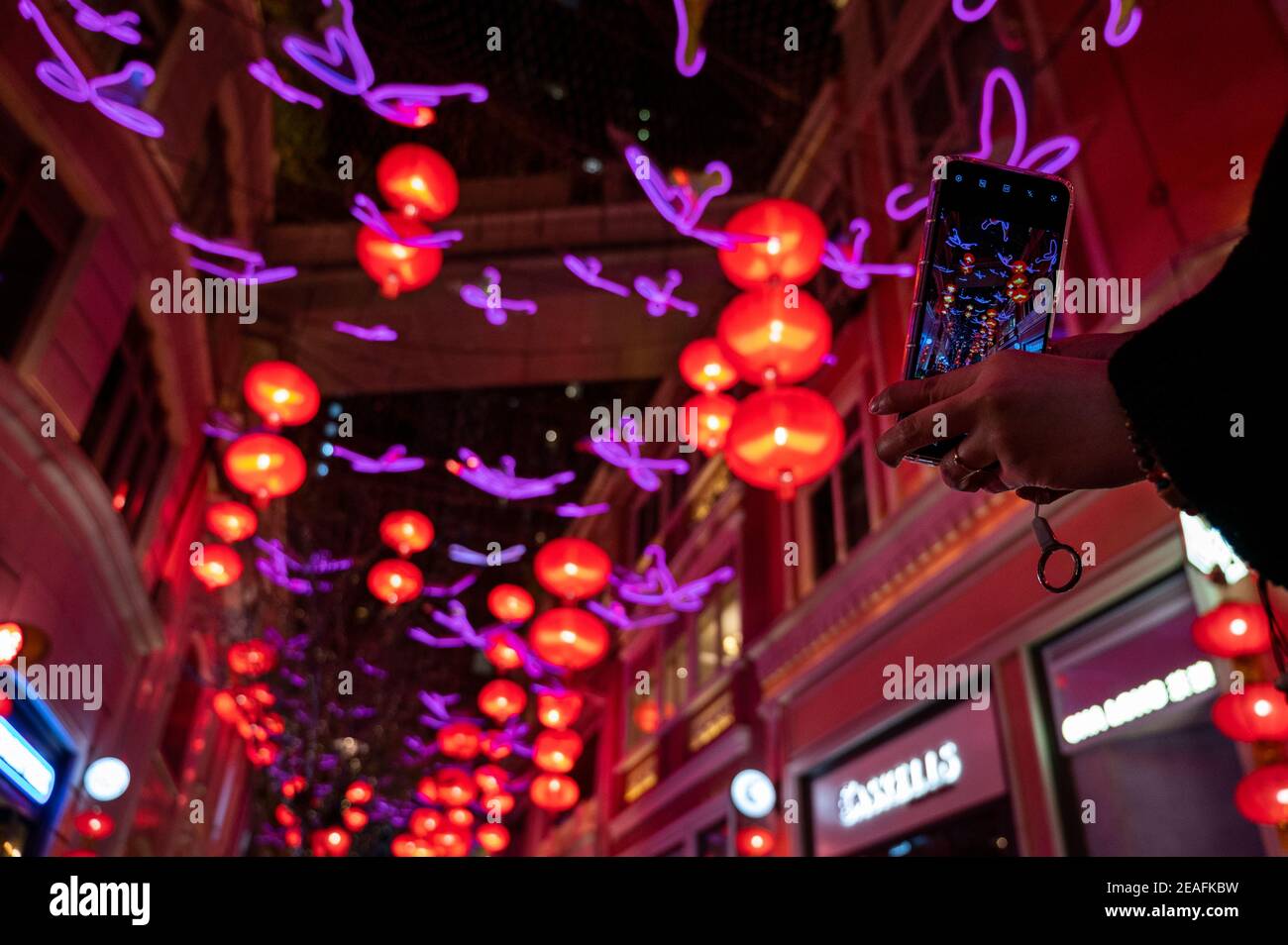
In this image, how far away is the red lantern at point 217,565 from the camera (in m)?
10.1

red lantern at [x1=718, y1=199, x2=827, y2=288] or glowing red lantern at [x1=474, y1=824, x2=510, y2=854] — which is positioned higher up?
red lantern at [x1=718, y1=199, x2=827, y2=288]

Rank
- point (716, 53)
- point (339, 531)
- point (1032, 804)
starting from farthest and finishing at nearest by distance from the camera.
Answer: point (339, 531), point (716, 53), point (1032, 804)

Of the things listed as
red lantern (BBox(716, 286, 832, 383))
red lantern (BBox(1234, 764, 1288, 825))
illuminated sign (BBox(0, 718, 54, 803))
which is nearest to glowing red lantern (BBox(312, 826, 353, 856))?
illuminated sign (BBox(0, 718, 54, 803))

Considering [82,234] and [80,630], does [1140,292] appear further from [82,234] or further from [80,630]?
[80,630]

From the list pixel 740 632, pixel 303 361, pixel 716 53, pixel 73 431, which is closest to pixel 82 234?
pixel 73 431

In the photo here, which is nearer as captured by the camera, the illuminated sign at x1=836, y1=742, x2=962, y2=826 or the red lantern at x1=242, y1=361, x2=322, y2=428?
the red lantern at x1=242, y1=361, x2=322, y2=428

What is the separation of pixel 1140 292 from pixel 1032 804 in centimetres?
379

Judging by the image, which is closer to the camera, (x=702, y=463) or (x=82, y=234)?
(x=82, y=234)

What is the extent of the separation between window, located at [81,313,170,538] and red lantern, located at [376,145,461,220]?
16.9 feet

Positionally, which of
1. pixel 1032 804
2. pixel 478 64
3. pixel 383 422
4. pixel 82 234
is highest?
pixel 383 422

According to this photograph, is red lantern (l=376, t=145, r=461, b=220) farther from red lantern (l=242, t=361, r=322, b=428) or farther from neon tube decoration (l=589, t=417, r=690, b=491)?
neon tube decoration (l=589, t=417, r=690, b=491)

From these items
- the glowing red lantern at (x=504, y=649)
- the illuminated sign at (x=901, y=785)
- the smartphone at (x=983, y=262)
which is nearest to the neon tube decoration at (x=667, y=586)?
the glowing red lantern at (x=504, y=649)

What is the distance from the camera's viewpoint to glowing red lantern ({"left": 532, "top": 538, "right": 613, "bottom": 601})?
28.9ft

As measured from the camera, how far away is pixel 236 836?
25.2 metres
